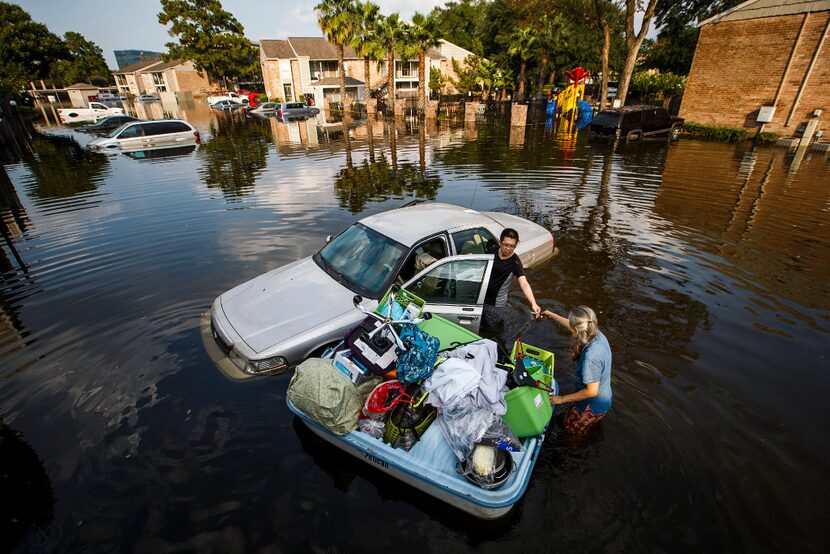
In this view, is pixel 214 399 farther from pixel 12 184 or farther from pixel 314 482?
pixel 12 184

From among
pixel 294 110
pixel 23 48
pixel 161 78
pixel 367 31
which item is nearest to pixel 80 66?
pixel 161 78

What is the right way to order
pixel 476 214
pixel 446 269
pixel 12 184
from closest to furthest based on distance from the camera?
1. pixel 446 269
2. pixel 476 214
3. pixel 12 184

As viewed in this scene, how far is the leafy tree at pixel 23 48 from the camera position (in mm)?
55875

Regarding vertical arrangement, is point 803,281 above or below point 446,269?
below

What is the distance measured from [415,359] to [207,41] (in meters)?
79.0

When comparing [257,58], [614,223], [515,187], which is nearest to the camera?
[614,223]

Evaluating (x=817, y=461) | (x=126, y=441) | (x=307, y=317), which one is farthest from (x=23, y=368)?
(x=817, y=461)

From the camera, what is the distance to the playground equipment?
2701 cm

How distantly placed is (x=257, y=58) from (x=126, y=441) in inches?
3322

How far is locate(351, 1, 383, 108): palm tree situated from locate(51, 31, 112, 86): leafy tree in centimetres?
6818

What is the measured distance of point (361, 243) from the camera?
540cm

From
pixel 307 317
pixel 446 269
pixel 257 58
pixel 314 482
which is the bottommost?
pixel 314 482

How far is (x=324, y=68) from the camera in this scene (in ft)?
179

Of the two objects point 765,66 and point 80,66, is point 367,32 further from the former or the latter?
point 80,66
